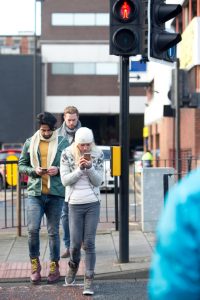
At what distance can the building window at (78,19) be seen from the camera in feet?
166

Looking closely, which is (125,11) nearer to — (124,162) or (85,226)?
(124,162)

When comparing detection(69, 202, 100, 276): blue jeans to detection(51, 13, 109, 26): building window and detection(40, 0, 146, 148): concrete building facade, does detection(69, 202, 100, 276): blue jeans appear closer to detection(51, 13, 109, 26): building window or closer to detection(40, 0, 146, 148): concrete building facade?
detection(40, 0, 146, 148): concrete building facade

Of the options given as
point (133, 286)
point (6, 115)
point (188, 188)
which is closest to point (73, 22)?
point (6, 115)

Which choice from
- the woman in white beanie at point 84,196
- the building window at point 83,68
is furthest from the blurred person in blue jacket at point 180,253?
the building window at point 83,68

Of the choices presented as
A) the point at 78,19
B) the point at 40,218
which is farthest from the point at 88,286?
the point at 78,19

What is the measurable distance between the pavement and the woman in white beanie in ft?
2.95

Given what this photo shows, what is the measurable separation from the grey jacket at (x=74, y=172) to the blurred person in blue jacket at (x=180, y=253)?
4.31 meters

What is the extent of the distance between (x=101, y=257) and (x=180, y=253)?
625cm

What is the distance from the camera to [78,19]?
2005 inches

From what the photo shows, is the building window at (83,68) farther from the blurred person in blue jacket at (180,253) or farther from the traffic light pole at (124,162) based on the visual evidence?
the blurred person in blue jacket at (180,253)

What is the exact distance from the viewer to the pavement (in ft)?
23.0

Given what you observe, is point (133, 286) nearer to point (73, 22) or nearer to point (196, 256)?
point (196, 256)

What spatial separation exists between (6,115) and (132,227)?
40436mm

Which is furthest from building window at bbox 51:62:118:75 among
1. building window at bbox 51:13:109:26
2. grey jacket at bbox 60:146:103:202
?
grey jacket at bbox 60:146:103:202
